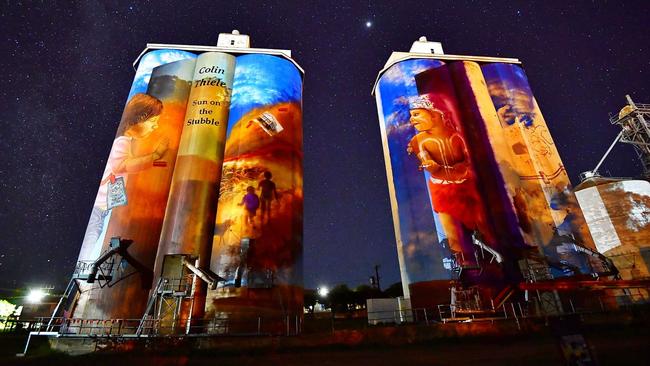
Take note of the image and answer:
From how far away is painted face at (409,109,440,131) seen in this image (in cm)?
3516

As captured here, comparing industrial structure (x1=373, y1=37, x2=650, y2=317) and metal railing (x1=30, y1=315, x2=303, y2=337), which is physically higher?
industrial structure (x1=373, y1=37, x2=650, y2=317)

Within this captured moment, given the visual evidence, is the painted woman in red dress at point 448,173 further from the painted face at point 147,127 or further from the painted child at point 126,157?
the painted face at point 147,127

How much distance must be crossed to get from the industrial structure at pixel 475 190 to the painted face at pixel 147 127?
25217 millimetres

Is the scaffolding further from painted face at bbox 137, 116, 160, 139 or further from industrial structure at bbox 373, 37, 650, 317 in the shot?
painted face at bbox 137, 116, 160, 139

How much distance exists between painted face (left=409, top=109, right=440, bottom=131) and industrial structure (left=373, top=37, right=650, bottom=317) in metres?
0.11

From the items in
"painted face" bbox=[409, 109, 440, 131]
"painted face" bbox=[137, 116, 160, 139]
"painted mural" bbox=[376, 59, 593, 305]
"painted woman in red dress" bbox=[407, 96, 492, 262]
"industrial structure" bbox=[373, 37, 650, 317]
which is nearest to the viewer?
"industrial structure" bbox=[373, 37, 650, 317]

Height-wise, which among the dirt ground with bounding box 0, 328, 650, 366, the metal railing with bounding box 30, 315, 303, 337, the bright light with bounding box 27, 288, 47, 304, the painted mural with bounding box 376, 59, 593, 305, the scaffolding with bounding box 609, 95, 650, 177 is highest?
the scaffolding with bounding box 609, 95, 650, 177

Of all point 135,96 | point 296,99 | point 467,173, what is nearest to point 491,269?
point 467,173

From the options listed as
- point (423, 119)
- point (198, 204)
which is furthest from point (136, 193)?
point (423, 119)

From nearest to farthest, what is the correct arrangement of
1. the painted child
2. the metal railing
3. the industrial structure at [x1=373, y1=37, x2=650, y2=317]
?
1. the metal railing
2. the painted child
3. the industrial structure at [x1=373, y1=37, x2=650, y2=317]

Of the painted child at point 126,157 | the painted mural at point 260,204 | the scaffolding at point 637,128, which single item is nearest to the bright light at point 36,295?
the painted child at point 126,157

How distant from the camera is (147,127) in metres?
32.1

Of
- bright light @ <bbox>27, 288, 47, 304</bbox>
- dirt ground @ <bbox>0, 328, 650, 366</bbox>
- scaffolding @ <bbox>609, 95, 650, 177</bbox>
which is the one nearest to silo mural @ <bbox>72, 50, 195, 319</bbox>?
dirt ground @ <bbox>0, 328, 650, 366</bbox>

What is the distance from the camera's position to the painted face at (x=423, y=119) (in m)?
35.2
